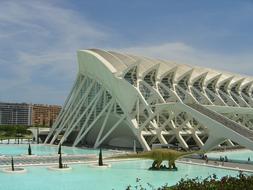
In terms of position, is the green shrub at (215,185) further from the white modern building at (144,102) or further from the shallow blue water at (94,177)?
the white modern building at (144,102)

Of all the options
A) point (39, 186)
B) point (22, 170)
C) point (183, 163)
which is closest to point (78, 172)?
point (22, 170)

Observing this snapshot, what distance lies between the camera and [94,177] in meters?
30.5

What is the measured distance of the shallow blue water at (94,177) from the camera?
1045 inches

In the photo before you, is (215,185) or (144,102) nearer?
(215,185)

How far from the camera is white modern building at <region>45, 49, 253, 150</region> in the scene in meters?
52.3

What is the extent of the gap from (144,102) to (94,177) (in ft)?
72.2

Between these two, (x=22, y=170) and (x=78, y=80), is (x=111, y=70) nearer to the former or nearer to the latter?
(x=78, y=80)

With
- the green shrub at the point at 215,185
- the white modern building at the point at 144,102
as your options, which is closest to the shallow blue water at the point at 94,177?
the white modern building at the point at 144,102

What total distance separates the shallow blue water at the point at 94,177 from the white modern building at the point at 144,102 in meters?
11.1

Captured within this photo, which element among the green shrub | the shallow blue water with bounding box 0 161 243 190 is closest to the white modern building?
the shallow blue water with bounding box 0 161 243 190

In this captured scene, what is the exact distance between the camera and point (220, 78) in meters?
68.3

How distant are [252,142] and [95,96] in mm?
27219

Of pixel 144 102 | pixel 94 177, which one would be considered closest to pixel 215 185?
pixel 94 177

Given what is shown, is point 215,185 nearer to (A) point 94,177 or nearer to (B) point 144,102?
(A) point 94,177
